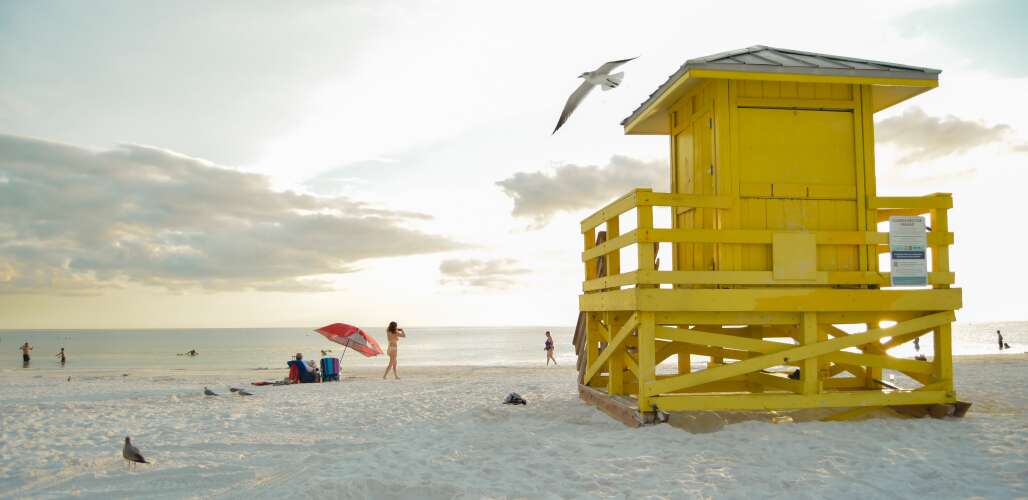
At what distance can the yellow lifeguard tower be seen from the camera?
7.88 metres

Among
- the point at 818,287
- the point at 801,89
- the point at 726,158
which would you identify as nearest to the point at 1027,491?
the point at 818,287

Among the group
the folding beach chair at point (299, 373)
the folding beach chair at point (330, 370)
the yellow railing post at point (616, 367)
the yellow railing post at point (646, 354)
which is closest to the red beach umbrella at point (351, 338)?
the folding beach chair at point (330, 370)

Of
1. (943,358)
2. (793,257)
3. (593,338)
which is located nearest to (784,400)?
(793,257)

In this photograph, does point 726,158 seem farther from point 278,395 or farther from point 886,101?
point 278,395

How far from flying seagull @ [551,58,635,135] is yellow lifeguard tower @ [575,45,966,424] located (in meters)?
1.27

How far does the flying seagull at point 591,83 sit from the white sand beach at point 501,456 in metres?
4.29

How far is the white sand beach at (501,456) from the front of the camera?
5578 mm

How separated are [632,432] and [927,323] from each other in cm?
392

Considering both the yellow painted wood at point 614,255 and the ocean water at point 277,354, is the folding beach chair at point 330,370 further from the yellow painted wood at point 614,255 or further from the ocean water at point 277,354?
the ocean water at point 277,354

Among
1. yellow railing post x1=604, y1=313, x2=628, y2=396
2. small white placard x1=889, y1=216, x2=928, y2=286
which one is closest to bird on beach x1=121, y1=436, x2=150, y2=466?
yellow railing post x1=604, y1=313, x2=628, y2=396

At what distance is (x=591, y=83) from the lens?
10281 mm

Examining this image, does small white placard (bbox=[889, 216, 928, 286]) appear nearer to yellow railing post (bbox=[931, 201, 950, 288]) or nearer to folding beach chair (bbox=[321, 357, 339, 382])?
yellow railing post (bbox=[931, 201, 950, 288])

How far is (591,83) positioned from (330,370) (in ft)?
37.4

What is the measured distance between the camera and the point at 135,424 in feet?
30.8
